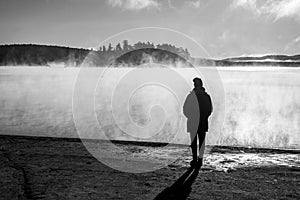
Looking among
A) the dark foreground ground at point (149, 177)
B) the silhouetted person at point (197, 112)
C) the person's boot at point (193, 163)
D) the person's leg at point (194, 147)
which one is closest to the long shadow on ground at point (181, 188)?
the dark foreground ground at point (149, 177)

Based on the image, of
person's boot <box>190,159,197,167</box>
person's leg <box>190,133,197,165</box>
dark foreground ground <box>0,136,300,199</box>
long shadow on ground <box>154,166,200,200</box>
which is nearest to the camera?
long shadow on ground <box>154,166,200,200</box>

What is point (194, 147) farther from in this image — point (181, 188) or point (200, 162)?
point (181, 188)

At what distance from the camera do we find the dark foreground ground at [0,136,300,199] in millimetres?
6246

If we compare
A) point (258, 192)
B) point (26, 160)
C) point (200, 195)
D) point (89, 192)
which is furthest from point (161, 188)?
point (26, 160)

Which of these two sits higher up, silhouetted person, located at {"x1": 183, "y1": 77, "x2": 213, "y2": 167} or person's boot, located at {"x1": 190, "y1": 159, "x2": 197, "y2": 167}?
silhouetted person, located at {"x1": 183, "y1": 77, "x2": 213, "y2": 167}

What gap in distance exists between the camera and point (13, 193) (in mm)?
6160

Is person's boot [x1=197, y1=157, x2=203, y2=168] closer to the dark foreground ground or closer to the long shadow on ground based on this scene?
the dark foreground ground

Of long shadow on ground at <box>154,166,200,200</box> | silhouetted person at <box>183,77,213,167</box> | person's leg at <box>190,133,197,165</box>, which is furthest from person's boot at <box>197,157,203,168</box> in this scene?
long shadow on ground at <box>154,166,200,200</box>

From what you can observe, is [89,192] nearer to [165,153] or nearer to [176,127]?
[165,153]

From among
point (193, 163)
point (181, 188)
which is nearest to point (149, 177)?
point (181, 188)

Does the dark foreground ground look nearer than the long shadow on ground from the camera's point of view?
No

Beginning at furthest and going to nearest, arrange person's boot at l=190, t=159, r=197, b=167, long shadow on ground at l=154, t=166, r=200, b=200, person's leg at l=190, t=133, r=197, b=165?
person's leg at l=190, t=133, r=197, b=165
person's boot at l=190, t=159, r=197, b=167
long shadow on ground at l=154, t=166, r=200, b=200

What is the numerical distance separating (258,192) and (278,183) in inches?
28.6

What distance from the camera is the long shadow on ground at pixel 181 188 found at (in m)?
6.10
